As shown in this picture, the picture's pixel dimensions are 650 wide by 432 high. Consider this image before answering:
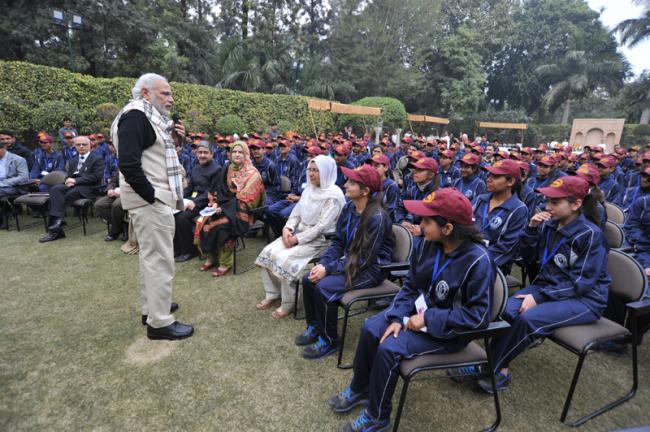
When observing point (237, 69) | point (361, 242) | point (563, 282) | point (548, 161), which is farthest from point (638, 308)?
point (237, 69)

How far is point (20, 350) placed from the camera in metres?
3.04

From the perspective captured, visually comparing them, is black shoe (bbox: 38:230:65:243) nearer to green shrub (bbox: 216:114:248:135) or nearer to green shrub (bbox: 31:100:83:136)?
green shrub (bbox: 31:100:83:136)

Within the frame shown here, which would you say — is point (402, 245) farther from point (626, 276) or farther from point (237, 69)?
point (237, 69)

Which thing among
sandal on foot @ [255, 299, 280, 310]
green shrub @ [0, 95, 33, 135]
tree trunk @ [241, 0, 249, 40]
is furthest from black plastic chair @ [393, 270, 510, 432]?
tree trunk @ [241, 0, 249, 40]

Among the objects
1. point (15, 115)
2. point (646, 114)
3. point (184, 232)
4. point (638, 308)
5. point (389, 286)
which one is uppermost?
point (646, 114)

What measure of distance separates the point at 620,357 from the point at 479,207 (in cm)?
176

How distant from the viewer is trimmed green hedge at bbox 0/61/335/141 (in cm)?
993

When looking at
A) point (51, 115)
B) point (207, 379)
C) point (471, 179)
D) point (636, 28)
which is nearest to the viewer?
point (207, 379)

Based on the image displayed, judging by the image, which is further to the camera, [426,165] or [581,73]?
[581,73]

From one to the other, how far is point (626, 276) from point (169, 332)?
3.70 m

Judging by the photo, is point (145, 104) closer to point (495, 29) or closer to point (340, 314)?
point (340, 314)

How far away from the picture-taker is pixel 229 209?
4.61 m

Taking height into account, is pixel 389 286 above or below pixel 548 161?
below

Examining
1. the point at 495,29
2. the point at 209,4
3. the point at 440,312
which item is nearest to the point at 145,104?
the point at 440,312
